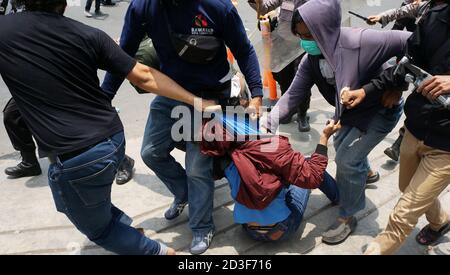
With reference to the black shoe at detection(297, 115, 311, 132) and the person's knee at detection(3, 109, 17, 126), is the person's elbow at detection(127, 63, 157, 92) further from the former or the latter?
the black shoe at detection(297, 115, 311, 132)

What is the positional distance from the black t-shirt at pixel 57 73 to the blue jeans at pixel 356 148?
136 cm

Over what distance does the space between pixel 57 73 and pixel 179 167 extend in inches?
49.5

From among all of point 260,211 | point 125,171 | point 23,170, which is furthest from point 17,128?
point 260,211

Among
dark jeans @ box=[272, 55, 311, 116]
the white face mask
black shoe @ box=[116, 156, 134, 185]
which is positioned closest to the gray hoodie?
the white face mask

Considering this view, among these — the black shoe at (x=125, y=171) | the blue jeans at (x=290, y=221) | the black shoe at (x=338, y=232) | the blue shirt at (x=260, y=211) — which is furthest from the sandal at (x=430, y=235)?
the black shoe at (x=125, y=171)

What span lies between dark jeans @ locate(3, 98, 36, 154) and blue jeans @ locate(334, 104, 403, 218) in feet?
8.13

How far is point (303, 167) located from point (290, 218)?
1.39 feet

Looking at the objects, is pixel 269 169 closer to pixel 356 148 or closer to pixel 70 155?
pixel 356 148

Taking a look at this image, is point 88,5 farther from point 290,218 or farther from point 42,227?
point 290,218

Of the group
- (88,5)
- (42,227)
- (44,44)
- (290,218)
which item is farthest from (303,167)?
(88,5)

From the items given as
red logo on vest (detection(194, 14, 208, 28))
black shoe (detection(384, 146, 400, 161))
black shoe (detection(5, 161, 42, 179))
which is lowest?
black shoe (detection(5, 161, 42, 179))

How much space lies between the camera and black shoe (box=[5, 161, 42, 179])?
3646mm

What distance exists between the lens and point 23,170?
144 inches

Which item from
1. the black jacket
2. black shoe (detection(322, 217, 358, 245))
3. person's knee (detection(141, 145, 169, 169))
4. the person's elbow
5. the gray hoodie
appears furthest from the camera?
person's knee (detection(141, 145, 169, 169))
